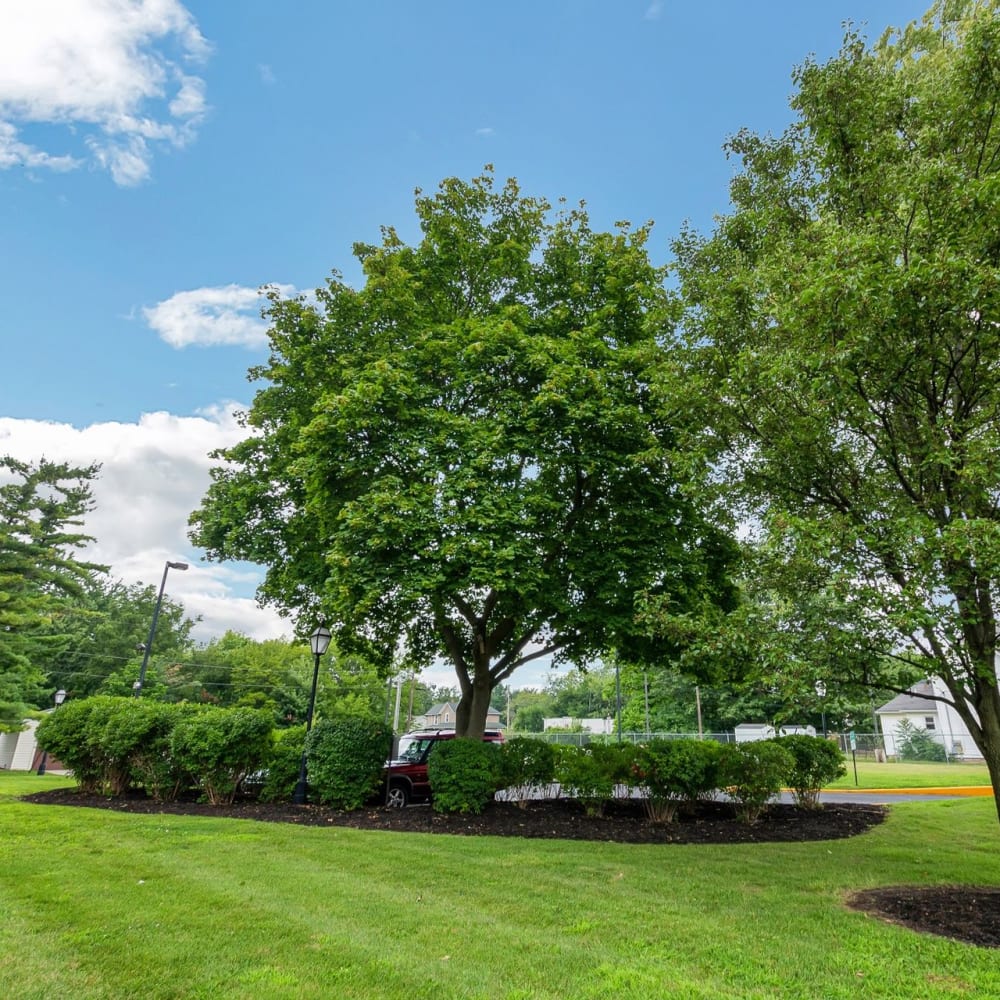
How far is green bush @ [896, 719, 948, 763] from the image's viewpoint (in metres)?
29.7

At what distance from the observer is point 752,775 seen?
1034 cm

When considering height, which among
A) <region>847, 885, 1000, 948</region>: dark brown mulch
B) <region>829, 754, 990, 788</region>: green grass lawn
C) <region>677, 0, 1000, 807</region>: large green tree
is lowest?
<region>829, 754, 990, 788</region>: green grass lawn

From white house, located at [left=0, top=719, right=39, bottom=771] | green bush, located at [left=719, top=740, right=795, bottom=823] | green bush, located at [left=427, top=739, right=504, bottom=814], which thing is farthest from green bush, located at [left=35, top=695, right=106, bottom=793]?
white house, located at [left=0, top=719, right=39, bottom=771]

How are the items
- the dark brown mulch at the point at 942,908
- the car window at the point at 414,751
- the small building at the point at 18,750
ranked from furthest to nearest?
the small building at the point at 18,750
the car window at the point at 414,751
the dark brown mulch at the point at 942,908

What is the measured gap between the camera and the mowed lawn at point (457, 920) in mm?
3541

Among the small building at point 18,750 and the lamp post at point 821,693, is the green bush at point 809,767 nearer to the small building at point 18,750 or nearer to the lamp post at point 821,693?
the lamp post at point 821,693

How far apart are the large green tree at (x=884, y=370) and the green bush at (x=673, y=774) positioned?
16.4 feet

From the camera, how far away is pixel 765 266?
662cm

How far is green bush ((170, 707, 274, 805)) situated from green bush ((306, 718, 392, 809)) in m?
1.10

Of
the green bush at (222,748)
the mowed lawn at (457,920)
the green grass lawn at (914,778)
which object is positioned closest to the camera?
the mowed lawn at (457,920)

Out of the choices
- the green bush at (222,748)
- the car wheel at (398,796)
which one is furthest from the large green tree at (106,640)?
the car wheel at (398,796)

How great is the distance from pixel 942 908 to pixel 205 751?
11295 millimetres

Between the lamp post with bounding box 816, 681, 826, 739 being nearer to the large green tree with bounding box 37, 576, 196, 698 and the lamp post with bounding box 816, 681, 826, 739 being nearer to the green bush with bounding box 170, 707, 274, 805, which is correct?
the green bush with bounding box 170, 707, 274, 805

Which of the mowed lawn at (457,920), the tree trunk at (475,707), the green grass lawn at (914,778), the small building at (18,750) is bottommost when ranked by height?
the small building at (18,750)
